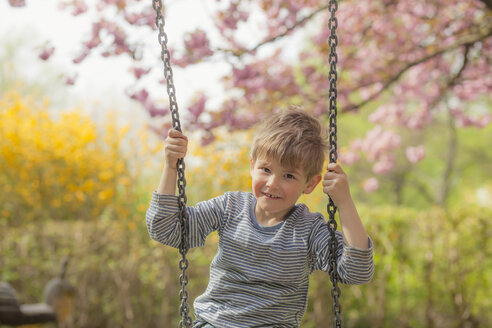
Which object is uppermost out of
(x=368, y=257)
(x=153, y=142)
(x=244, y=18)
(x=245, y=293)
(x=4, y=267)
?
(x=244, y=18)

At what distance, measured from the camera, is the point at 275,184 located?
75.2 inches

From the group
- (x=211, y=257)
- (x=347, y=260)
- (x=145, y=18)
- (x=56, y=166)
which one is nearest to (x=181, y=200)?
(x=347, y=260)

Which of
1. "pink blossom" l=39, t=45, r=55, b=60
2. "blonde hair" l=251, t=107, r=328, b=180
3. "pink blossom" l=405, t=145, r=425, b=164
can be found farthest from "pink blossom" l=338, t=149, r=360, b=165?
"blonde hair" l=251, t=107, r=328, b=180

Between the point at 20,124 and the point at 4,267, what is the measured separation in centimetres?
283

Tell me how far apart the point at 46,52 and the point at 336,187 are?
152 inches

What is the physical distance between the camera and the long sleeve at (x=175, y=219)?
194cm

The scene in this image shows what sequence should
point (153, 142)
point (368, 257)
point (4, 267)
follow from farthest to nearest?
point (153, 142) → point (4, 267) → point (368, 257)

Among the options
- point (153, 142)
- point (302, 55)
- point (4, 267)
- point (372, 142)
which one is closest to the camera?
point (4, 267)

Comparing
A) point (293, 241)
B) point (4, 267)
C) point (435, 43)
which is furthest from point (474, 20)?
point (4, 267)

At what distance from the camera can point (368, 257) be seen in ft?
6.00

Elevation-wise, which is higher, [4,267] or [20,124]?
[20,124]

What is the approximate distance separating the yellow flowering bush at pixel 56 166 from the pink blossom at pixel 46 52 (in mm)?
3307

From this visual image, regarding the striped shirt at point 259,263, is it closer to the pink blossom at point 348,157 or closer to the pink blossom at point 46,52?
the pink blossom at point 46,52

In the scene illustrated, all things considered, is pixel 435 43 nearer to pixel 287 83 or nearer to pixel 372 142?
pixel 287 83
